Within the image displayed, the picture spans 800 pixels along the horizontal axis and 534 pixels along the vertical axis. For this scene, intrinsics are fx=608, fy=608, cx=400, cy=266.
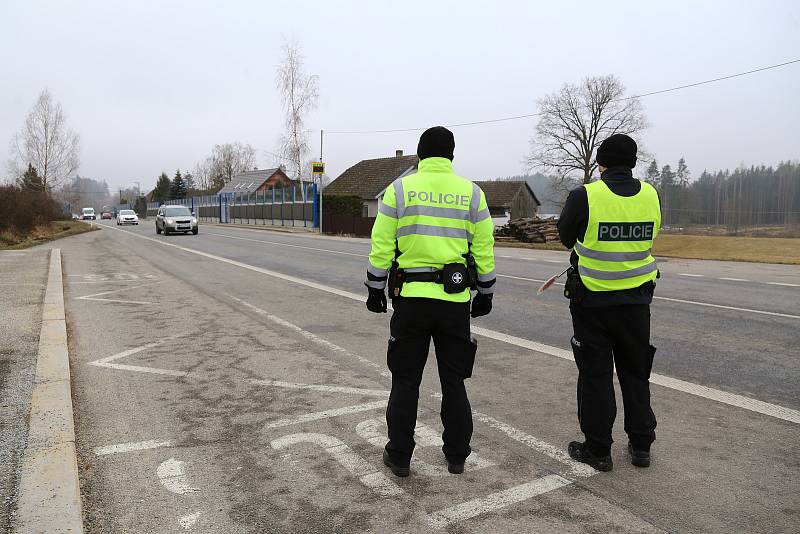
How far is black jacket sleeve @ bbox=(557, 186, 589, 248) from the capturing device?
3.51 m

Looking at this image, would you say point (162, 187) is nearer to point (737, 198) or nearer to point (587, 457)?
point (737, 198)

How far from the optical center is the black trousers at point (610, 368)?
3.48m

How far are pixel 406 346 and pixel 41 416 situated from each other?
2604 millimetres

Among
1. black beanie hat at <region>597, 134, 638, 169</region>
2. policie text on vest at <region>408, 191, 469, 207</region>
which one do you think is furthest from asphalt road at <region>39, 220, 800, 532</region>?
black beanie hat at <region>597, 134, 638, 169</region>

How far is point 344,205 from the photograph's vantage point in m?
40.7

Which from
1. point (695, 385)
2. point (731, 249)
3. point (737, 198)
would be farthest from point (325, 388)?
point (737, 198)

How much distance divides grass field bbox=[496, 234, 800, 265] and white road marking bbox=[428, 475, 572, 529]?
724 inches

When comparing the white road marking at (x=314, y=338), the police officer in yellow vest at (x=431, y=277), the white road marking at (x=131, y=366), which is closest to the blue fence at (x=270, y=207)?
the white road marking at (x=314, y=338)

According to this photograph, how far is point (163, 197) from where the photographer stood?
12825 cm

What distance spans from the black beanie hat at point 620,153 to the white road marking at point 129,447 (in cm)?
316

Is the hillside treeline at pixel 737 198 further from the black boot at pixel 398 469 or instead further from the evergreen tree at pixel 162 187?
the evergreen tree at pixel 162 187

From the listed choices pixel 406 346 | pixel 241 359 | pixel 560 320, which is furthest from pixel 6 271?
pixel 406 346

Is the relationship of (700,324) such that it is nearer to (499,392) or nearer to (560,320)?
(560,320)

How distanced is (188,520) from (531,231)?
2856 centimetres
